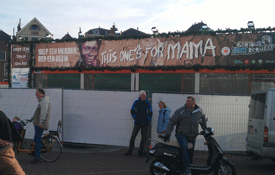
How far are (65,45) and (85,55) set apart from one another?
183cm

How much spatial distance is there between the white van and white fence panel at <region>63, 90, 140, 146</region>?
354 centimetres

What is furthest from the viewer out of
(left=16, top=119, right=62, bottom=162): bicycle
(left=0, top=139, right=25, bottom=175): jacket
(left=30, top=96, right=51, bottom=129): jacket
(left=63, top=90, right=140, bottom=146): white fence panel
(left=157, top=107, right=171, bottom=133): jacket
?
(left=63, top=90, right=140, bottom=146): white fence panel

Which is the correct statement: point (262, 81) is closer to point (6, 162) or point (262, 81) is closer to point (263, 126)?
point (263, 126)

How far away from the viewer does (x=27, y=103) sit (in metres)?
10.8

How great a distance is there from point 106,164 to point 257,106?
417cm

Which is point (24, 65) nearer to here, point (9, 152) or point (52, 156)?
point (52, 156)

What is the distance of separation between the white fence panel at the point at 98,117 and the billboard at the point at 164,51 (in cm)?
827

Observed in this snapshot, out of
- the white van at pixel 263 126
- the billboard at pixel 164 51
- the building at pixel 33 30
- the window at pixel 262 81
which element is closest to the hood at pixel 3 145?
the white van at pixel 263 126

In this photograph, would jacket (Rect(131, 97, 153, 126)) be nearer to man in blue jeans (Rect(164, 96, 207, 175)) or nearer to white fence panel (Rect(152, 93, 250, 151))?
white fence panel (Rect(152, 93, 250, 151))

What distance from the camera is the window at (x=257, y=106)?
23.5 ft

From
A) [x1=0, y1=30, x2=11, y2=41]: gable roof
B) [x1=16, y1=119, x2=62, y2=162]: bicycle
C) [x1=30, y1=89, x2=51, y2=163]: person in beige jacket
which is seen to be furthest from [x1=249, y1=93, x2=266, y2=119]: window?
[x1=0, y1=30, x2=11, y2=41]: gable roof

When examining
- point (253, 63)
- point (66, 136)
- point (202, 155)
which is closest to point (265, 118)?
point (202, 155)

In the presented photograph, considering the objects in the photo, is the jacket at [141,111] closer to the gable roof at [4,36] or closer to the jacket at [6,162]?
the jacket at [6,162]

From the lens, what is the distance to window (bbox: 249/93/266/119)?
7152 mm
